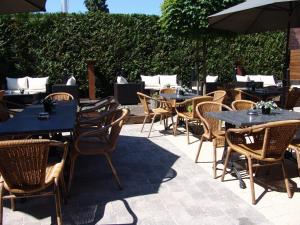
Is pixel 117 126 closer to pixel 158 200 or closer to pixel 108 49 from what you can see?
pixel 158 200

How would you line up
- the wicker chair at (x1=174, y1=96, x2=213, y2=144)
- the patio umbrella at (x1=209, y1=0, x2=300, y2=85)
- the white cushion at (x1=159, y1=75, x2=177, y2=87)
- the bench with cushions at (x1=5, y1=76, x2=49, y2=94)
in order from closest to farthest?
the wicker chair at (x1=174, y1=96, x2=213, y2=144), the patio umbrella at (x1=209, y1=0, x2=300, y2=85), the bench with cushions at (x1=5, y1=76, x2=49, y2=94), the white cushion at (x1=159, y1=75, x2=177, y2=87)

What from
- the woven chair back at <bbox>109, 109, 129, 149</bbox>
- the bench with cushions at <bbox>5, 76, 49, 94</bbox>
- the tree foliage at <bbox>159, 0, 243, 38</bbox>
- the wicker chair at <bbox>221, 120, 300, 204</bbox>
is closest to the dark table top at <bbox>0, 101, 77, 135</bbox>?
the woven chair back at <bbox>109, 109, 129, 149</bbox>

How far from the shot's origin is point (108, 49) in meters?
11.3

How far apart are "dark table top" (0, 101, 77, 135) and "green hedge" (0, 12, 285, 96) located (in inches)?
261

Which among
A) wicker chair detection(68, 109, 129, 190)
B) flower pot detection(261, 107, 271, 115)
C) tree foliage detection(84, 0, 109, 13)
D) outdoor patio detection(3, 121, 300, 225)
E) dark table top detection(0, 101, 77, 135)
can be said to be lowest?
outdoor patio detection(3, 121, 300, 225)

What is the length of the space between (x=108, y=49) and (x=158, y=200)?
8.53 m

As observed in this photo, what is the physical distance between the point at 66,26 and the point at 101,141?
304 inches

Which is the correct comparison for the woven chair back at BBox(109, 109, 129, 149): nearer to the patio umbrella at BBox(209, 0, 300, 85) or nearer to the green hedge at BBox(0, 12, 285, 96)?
the patio umbrella at BBox(209, 0, 300, 85)

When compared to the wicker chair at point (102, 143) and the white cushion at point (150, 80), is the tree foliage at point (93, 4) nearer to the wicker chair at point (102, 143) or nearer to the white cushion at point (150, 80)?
the white cushion at point (150, 80)

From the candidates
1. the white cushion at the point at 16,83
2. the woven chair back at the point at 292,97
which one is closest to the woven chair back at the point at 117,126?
the woven chair back at the point at 292,97

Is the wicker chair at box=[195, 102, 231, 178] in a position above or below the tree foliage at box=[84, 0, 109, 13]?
below

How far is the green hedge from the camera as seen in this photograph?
10617mm

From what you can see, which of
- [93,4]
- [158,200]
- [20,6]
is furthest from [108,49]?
[93,4]

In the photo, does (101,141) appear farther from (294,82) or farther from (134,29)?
(294,82)
